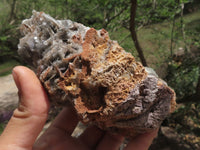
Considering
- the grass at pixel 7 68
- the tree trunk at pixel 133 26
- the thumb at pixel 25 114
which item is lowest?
the grass at pixel 7 68

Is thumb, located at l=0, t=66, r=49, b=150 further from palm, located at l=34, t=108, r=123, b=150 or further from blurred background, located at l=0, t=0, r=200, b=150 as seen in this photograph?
blurred background, located at l=0, t=0, r=200, b=150

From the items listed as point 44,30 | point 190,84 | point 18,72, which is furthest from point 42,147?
point 190,84

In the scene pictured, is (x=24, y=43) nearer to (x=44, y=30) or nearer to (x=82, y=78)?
(x=44, y=30)

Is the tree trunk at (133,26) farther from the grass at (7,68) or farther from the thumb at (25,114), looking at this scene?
the grass at (7,68)

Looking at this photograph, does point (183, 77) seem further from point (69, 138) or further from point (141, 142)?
point (69, 138)

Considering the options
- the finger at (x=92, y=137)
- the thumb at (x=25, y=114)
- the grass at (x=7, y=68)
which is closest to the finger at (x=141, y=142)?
the finger at (x=92, y=137)

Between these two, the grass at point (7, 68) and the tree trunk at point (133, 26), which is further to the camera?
the grass at point (7, 68)

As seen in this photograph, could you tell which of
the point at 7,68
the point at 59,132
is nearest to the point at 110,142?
the point at 59,132
